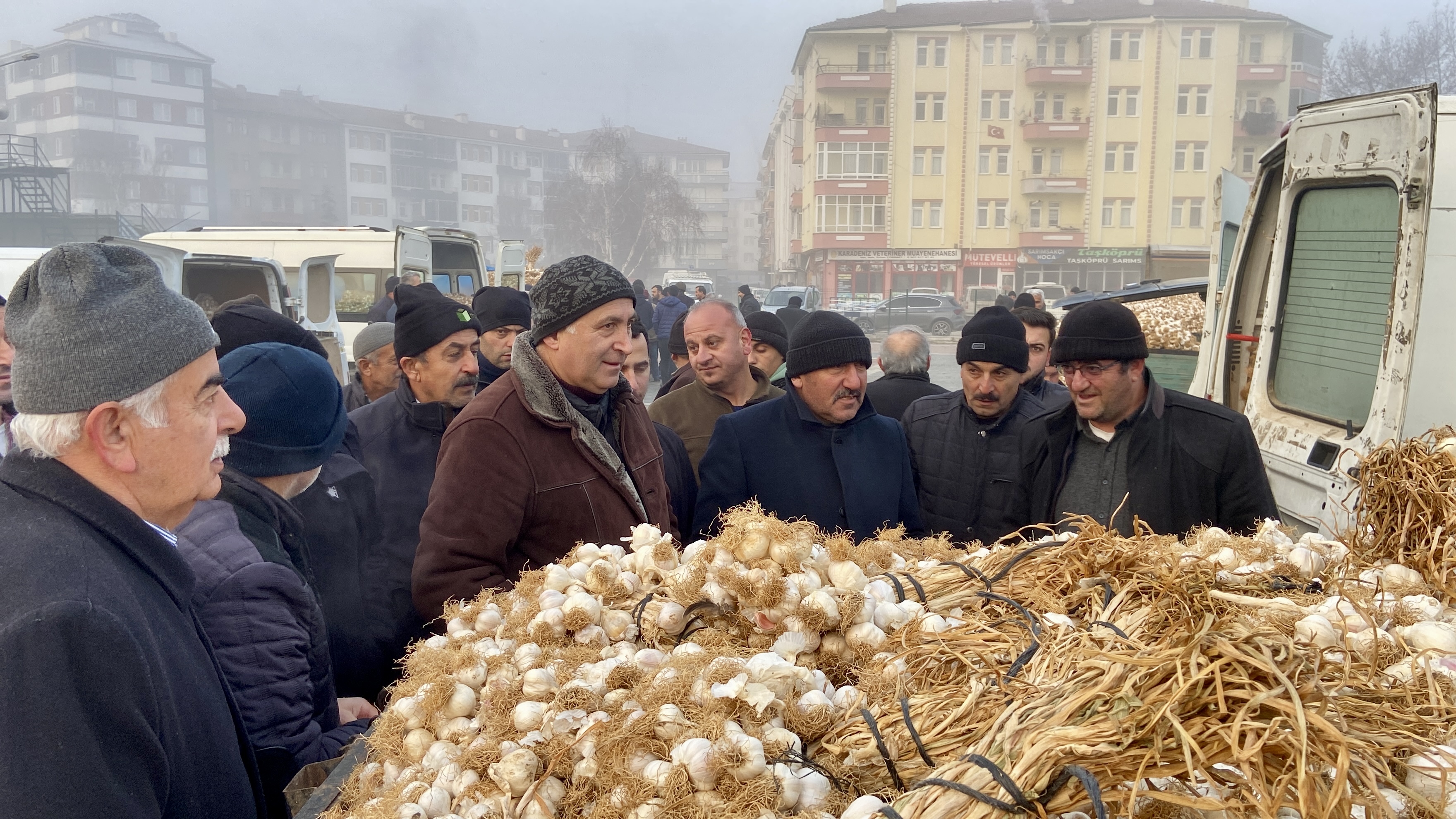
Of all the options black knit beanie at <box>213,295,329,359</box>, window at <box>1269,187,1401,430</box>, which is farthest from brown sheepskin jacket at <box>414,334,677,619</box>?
window at <box>1269,187,1401,430</box>

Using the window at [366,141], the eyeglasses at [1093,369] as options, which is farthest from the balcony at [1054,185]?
the window at [366,141]

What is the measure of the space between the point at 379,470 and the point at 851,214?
5291 cm

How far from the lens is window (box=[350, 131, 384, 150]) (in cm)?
8731

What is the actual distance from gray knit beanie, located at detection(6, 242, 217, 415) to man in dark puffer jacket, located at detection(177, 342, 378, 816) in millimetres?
439

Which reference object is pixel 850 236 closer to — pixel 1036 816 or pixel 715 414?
pixel 715 414

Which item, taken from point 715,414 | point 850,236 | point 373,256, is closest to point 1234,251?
point 715,414

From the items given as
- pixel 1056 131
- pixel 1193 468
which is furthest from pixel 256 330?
pixel 1056 131

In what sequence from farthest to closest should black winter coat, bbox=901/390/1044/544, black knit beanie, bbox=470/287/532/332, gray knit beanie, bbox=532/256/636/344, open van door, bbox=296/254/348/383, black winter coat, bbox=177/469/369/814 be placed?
1. open van door, bbox=296/254/348/383
2. black knit beanie, bbox=470/287/532/332
3. black winter coat, bbox=901/390/1044/544
4. gray knit beanie, bbox=532/256/636/344
5. black winter coat, bbox=177/469/369/814

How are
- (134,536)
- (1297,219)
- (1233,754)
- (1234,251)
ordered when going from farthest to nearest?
(1234,251) < (1297,219) < (134,536) < (1233,754)

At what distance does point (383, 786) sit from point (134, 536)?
65 centimetres

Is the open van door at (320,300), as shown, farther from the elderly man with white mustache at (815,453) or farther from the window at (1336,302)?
the window at (1336,302)

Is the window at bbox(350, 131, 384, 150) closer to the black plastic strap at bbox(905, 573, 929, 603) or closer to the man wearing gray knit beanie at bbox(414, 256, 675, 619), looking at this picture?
the man wearing gray knit beanie at bbox(414, 256, 675, 619)

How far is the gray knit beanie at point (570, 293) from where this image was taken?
3113 millimetres

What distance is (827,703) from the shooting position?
5.64 ft
